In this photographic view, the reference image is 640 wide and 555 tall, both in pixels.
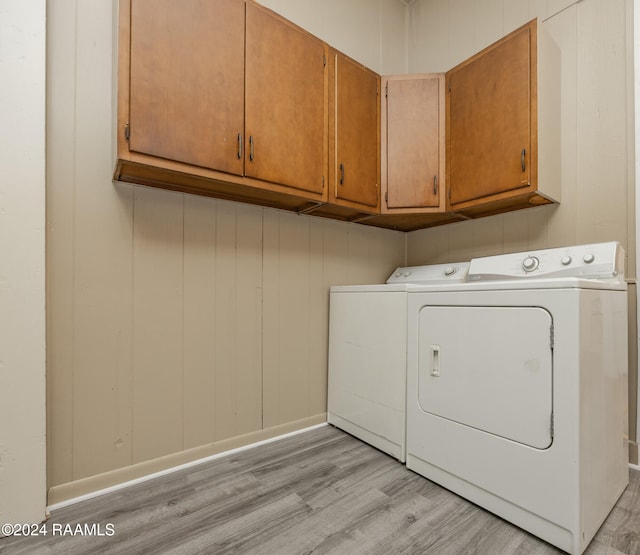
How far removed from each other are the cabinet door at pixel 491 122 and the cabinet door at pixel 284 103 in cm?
74

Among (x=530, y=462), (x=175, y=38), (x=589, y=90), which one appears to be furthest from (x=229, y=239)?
(x=589, y=90)

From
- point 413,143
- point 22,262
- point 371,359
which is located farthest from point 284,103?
point 371,359

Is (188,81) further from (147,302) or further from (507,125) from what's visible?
(507,125)

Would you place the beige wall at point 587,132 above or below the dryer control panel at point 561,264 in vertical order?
above

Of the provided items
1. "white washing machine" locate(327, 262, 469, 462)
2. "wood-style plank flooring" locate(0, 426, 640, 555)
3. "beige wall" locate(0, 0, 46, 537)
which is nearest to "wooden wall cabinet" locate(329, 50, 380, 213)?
"white washing machine" locate(327, 262, 469, 462)

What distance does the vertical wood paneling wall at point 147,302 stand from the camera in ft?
4.14

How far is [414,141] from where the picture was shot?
195 cm

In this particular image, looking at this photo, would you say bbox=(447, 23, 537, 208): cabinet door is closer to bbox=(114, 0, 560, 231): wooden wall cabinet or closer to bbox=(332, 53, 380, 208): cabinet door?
bbox=(114, 0, 560, 231): wooden wall cabinet

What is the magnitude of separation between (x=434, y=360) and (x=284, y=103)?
1289 mm

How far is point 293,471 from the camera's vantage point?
1.45 metres

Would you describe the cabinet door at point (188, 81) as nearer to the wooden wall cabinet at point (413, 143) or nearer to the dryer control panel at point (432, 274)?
the wooden wall cabinet at point (413, 143)

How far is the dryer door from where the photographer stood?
106 centimetres

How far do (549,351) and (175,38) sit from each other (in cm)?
167

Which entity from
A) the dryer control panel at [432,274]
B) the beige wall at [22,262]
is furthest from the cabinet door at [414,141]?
the beige wall at [22,262]
